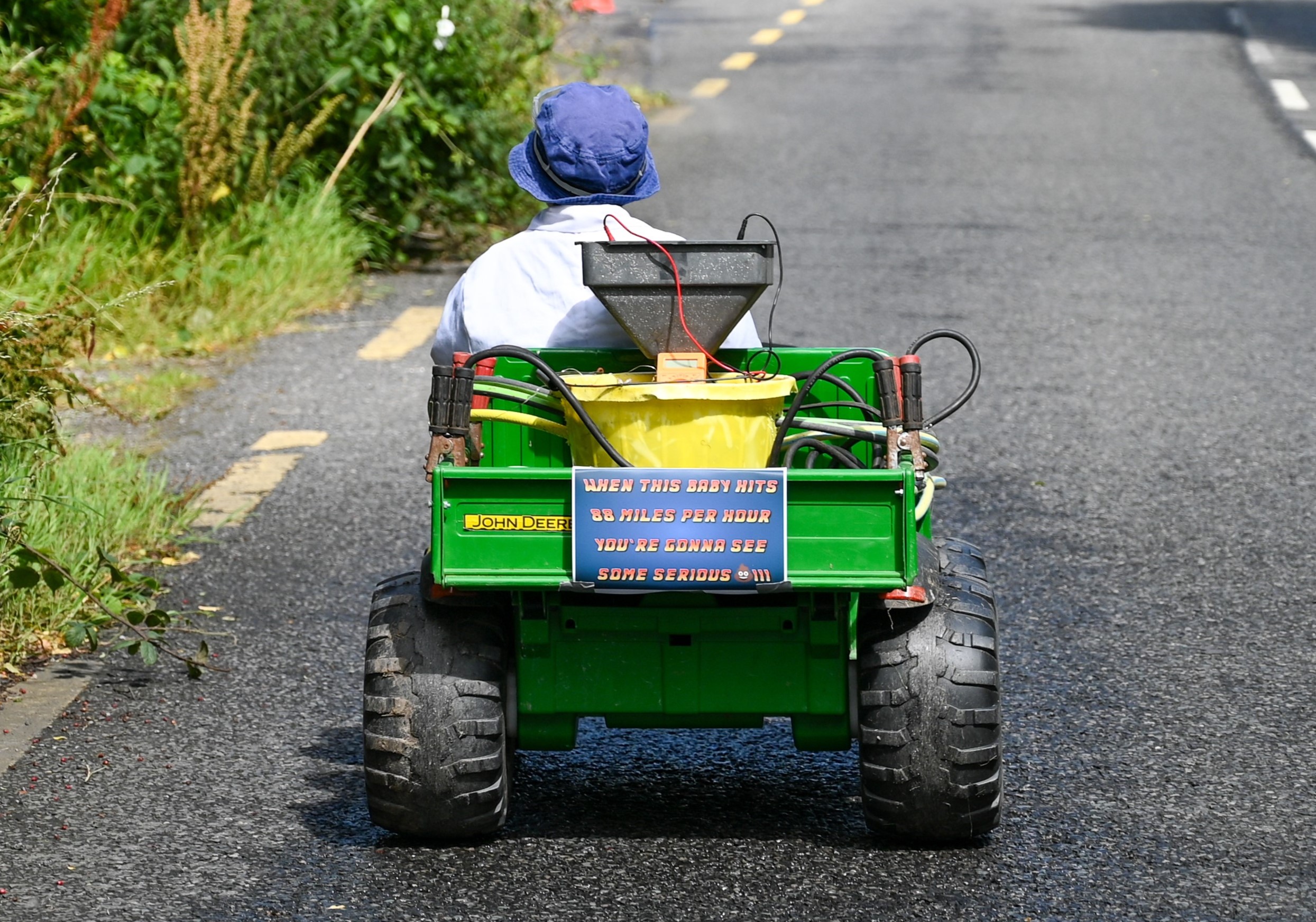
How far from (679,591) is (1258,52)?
15.1 m

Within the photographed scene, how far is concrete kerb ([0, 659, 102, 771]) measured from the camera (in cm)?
441

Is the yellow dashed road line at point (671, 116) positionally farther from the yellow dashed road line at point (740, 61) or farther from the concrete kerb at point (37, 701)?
the concrete kerb at point (37, 701)

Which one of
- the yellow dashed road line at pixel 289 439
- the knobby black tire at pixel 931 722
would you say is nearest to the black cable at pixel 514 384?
the knobby black tire at pixel 931 722

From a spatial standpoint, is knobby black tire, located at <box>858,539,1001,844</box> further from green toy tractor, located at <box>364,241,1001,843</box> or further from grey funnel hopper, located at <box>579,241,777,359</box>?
grey funnel hopper, located at <box>579,241,777,359</box>

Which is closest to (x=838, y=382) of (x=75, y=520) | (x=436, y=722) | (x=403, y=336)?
(x=436, y=722)

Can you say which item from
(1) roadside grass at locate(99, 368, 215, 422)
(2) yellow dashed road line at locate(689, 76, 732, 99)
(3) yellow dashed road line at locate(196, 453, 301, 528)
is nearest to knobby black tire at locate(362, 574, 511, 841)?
(3) yellow dashed road line at locate(196, 453, 301, 528)

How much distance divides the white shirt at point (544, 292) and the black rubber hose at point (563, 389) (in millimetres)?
293

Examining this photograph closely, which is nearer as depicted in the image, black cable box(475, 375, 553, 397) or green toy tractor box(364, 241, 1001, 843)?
green toy tractor box(364, 241, 1001, 843)

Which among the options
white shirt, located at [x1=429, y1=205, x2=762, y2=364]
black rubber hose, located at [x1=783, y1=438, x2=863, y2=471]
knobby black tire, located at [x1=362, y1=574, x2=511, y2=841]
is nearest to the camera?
knobby black tire, located at [x1=362, y1=574, x2=511, y2=841]

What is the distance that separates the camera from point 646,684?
12.2 ft

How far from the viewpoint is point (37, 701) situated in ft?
15.3

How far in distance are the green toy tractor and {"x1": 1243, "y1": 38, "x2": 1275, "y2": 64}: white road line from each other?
14014 mm

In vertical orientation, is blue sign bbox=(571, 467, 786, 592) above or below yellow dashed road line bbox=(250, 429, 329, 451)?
above

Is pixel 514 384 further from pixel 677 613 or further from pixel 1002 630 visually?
pixel 1002 630
